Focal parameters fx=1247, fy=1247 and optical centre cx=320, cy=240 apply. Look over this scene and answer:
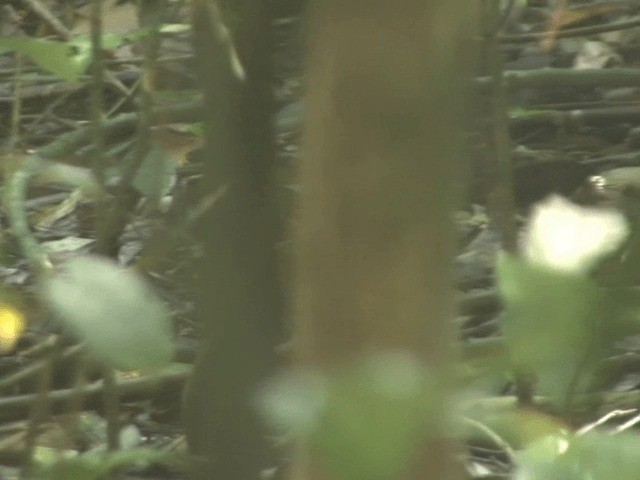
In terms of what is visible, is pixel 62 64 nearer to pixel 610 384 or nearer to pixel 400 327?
pixel 400 327

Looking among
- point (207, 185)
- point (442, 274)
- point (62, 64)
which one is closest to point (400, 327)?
point (442, 274)

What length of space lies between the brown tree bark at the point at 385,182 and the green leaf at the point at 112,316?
0.15ft

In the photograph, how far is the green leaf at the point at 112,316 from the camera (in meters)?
0.35

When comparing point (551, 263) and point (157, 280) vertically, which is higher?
point (551, 263)

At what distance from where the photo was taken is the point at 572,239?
0.36m

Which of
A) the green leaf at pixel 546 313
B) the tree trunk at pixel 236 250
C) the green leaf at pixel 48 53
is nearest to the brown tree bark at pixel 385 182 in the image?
the green leaf at pixel 546 313

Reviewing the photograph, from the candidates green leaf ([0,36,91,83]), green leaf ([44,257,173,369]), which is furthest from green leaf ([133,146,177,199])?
green leaf ([44,257,173,369])

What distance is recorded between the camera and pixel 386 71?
0.34m

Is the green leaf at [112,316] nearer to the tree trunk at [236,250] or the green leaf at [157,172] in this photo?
the tree trunk at [236,250]

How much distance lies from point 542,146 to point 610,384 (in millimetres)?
651

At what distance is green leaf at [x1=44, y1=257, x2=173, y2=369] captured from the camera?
1.13 feet

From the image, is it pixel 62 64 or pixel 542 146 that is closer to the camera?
pixel 62 64

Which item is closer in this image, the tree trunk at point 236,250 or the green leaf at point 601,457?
the green leaf at point 601,457

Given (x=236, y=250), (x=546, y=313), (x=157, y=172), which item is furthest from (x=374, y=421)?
(x=157, y=172)
